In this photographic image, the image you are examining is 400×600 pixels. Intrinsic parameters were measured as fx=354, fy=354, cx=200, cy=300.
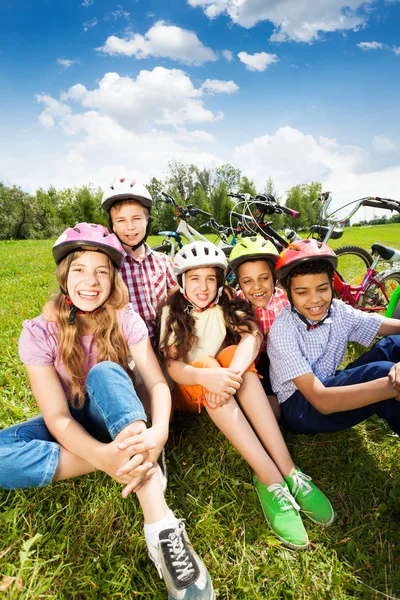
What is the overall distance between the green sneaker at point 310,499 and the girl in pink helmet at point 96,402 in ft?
2.38

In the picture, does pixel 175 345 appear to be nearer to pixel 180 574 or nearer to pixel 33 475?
pixel 33 475

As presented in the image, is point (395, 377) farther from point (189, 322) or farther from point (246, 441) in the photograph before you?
point (189, 322)

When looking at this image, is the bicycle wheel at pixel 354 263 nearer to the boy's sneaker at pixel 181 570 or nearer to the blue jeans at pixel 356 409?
Answer: the blue jeans at pixel 356 409

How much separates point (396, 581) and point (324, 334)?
4.62 ft

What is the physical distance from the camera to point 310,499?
2127 mm

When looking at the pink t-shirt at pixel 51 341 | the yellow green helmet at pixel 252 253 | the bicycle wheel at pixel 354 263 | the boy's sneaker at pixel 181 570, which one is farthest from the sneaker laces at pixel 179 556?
the bicycle wheel at pixel 354 263

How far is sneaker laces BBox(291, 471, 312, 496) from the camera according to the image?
7.13ft

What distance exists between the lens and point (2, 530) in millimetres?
1982

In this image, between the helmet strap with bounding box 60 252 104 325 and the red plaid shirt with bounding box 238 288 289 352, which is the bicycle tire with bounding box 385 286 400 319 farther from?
the helmet strap with bounding box 60 252 104 325

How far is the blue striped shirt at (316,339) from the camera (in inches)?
97.0

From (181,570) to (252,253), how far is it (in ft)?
7.04

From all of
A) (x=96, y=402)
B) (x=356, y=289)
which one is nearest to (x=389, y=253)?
(x=356, y=289)

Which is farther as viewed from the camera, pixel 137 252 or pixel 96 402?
pixel 137 252

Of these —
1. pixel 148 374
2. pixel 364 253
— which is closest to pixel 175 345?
pixel 148 374
